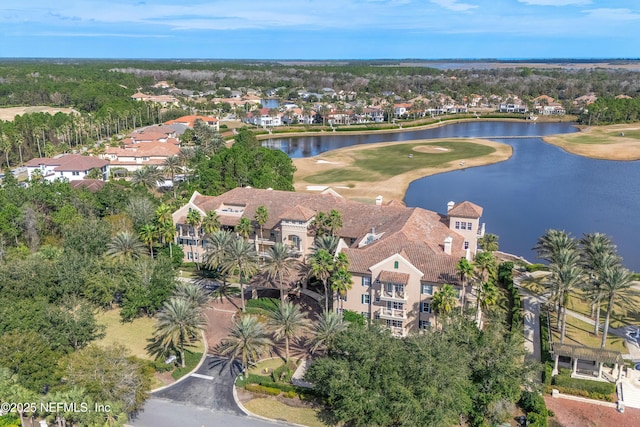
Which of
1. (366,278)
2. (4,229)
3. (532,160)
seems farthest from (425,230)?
(532,160)

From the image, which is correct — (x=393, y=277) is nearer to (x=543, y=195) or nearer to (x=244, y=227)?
(x=244, y=227)

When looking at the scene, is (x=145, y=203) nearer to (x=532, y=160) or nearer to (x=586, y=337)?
(x=586, y=337)

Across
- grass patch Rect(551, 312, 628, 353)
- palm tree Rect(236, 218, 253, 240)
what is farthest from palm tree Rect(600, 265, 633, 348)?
palm tree Rect(236, 218, 253, 240)

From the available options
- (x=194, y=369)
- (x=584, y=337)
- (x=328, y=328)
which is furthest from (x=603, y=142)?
(x=194, y=369)

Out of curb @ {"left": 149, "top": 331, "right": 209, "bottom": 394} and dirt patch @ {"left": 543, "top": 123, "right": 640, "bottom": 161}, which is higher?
dirt patch @ {"left": 543, "top": 123, "right": 640, "bottom": 161}

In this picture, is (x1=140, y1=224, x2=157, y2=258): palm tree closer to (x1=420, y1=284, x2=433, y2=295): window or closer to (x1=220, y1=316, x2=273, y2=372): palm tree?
(x1=220, y1=316, x2=273, y2=372): palm tree

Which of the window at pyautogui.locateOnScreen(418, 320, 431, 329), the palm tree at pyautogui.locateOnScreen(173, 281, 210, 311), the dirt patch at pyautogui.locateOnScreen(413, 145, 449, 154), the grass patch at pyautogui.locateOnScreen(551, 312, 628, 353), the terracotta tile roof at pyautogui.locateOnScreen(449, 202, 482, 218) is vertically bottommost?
the grass patch at pyautogui.locateOnScreen(551, 312, 628, 353)

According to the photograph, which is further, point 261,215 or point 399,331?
point 261,215
